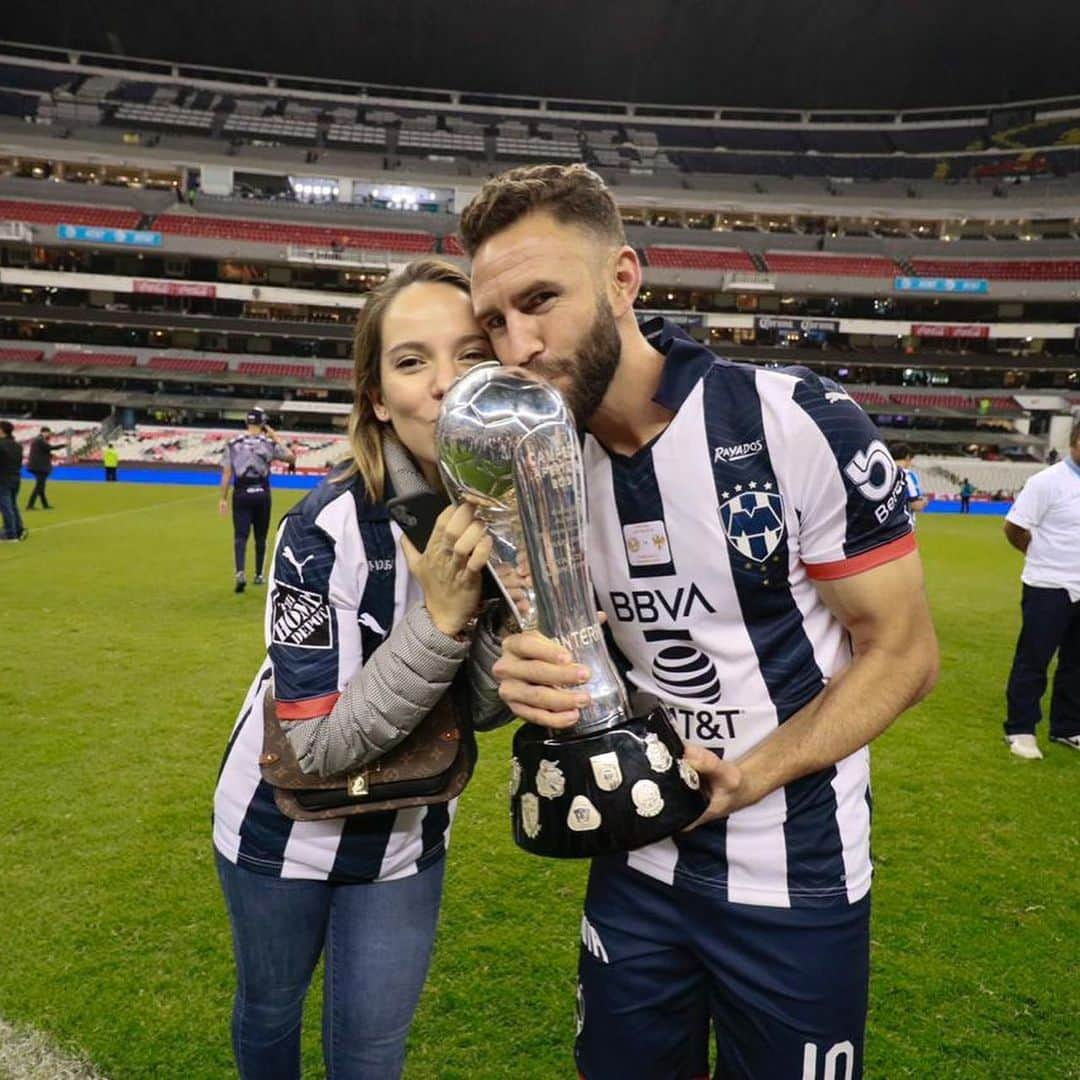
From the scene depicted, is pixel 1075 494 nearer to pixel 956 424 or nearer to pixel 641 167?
pixel 956 424

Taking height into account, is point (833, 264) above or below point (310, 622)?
above

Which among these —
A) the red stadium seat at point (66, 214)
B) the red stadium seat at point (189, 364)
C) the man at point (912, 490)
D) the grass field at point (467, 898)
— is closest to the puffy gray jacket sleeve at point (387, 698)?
the man at point (912, 490)

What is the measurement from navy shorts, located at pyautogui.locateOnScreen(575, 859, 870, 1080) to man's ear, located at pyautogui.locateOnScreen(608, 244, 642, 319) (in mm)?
1033

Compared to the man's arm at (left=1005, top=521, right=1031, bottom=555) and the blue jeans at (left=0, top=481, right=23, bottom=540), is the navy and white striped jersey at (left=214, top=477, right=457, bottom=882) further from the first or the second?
the blue jeans at (left=0, top=481, right=23, bottom=540)

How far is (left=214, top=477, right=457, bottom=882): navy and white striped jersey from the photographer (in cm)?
131

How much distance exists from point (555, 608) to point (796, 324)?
42.8 meters

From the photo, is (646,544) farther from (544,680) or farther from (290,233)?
(290,233)

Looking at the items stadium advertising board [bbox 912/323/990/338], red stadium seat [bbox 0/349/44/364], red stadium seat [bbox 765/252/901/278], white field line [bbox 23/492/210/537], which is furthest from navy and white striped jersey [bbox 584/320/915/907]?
stadium advertising board [bbox 912/323/990/338]

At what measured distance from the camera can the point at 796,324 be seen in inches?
1580

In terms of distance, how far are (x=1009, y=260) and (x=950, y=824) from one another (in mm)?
44946

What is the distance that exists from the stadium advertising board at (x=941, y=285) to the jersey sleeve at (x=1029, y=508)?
129 ft

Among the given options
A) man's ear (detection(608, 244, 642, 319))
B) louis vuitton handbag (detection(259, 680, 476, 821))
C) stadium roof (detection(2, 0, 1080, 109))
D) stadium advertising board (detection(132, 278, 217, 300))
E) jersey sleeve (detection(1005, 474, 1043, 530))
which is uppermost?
stadium roof (detection(2, 0, 1080, 109))

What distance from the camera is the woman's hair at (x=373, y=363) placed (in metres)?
1.35

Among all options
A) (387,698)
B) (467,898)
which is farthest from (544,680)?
(467,898)
